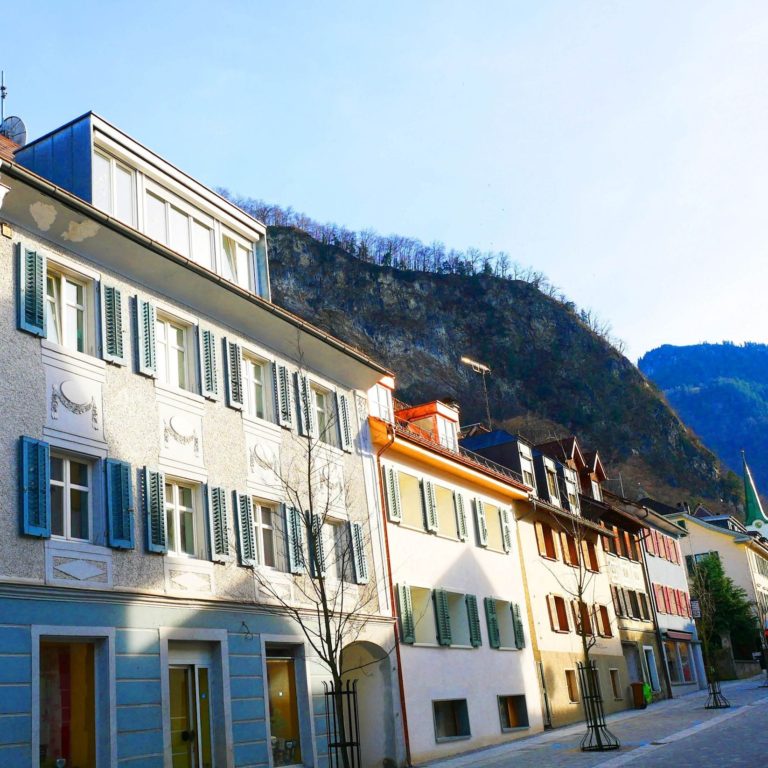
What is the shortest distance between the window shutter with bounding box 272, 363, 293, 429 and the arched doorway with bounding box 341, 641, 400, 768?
4.95 meters

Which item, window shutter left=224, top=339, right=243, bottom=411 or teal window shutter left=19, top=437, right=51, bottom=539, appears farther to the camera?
window shutter left=224, top=339, right=243, bottom=411

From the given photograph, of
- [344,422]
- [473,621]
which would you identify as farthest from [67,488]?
[473,621]

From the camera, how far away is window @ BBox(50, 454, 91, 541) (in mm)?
13688

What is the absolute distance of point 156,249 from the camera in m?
16.0

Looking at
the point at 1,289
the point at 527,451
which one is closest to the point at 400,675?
the point at 1,289

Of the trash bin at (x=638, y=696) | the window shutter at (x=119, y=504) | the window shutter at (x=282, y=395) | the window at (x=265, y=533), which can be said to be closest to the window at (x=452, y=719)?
the window at (x=265, y=533)

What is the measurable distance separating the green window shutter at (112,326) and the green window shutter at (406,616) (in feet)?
31.4

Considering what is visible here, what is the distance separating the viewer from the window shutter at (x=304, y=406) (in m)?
20.0

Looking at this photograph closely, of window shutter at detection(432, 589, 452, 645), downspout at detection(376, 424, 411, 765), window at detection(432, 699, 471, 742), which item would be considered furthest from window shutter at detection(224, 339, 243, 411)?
window at detection(432, 699, 471, 742)

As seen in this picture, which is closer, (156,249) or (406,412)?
(156,249)

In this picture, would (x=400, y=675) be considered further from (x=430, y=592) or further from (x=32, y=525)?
(x=32, y=525)

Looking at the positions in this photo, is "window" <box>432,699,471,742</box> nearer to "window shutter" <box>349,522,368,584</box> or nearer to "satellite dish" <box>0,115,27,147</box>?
"window shutter" <box>349,522,368,584</box>

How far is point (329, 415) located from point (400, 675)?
5921mm

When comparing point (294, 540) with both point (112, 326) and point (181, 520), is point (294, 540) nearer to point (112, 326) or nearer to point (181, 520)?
point (181, 520)
